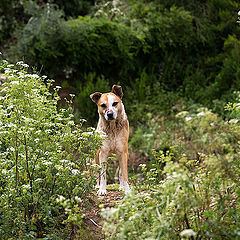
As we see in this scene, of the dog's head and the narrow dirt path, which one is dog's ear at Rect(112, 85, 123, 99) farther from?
the narrow dirt path

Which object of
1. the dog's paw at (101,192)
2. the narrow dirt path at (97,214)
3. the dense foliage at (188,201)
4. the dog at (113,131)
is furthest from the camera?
the dog's paw at (101,192)

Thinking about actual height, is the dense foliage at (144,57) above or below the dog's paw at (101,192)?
above

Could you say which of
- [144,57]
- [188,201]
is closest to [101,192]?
[188,201]

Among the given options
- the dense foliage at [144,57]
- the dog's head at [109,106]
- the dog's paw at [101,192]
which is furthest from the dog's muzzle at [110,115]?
the dense foliage at [144,57]

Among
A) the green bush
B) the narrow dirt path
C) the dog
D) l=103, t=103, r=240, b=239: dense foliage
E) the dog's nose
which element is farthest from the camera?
the dog

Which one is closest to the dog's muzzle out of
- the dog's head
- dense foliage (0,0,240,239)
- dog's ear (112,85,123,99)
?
the dog's head

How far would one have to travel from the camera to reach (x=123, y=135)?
4.39 m

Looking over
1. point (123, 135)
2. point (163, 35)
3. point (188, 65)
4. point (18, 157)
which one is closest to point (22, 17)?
point (163, 35)

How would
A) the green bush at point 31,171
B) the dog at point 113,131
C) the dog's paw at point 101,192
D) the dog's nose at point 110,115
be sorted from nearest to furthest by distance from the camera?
the green bush at point 31,171, the dog's nose at point 110,115, the dog at point 113,131, the dog's paw at point 101,192

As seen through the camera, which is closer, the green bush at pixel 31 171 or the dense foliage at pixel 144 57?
the green bush at pixel 31 171

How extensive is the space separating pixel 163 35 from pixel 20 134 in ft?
20.7

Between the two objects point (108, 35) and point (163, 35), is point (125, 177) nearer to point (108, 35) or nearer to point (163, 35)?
point (108, 35)

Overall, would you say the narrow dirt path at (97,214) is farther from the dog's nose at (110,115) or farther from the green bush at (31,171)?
the dog's nose at (110,115)

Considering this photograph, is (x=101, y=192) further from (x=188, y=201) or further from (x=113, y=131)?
(x=188, y=201)
